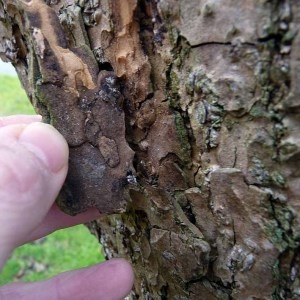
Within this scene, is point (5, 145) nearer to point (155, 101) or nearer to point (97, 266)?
point (155, 101)

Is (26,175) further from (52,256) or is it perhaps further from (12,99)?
(12,99)

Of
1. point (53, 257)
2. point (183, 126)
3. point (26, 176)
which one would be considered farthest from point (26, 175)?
point (53, 257)

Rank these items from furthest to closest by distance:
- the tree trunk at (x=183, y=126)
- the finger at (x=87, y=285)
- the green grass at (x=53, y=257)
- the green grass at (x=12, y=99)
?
the green grass at (x=12, y=99)
the green grass at (x=53, y=257)
the finger at (x=87, y=285)
the tree trunk at (x=183, y=126)

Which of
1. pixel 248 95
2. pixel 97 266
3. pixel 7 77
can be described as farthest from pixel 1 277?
pixel 7 77

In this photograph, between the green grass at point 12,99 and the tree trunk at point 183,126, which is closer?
the tree trunk at point 183,126

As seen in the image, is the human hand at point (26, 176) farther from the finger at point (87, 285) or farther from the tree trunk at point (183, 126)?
the finger at point (87, 285)

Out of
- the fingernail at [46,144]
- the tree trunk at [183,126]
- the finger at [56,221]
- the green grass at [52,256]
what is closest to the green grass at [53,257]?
the green grass at [52,256]
